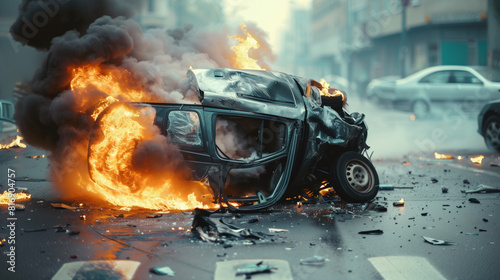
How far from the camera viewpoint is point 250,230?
22.1ft

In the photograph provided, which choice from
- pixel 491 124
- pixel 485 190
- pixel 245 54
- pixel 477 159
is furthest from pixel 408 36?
pixel 485 190

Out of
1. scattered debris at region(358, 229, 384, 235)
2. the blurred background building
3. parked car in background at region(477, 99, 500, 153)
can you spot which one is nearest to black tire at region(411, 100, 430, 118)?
the blurred background building

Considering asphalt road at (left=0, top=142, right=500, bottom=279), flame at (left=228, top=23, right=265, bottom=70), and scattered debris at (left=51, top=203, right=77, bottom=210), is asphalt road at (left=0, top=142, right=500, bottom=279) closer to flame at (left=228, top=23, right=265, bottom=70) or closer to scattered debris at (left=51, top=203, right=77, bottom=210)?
scattered debris at (left=51, top=203, right=77, bottom=210)

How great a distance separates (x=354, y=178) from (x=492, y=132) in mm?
6620

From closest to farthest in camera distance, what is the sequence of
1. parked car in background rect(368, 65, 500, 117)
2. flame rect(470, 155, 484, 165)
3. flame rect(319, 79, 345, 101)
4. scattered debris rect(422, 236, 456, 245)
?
scattered debris rect(422, 236, 456, 245) → flame rect(319, 79, 345, 101) → flame rect(470, 155, 484, 165) → parked car in background rect(368, 65, 500, 117)

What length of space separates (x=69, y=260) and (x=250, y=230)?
1.96 m

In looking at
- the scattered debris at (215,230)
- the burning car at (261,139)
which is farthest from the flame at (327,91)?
the scattered debris at (215,230)

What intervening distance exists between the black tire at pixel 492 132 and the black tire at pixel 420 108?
36.6ft

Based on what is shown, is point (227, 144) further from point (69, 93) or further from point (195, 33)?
point (195, 33)

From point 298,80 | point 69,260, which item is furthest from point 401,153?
point 69,260

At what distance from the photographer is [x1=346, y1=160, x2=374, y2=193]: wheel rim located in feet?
27.9

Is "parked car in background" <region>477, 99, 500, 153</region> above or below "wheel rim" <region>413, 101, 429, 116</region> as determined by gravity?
below

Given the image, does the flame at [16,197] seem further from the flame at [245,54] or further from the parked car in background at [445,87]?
the parked car in background at [445,87]

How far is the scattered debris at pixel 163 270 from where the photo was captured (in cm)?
532
